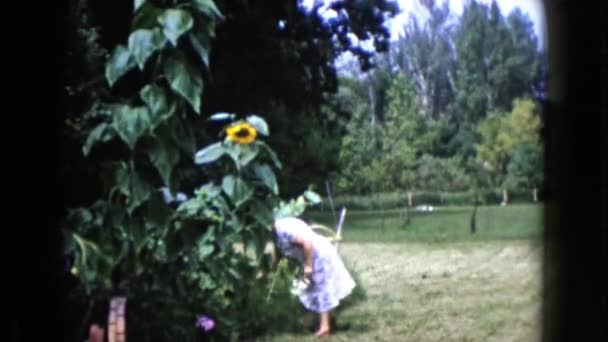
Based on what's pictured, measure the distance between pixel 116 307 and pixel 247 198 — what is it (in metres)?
0.49

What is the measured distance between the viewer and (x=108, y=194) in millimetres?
2861

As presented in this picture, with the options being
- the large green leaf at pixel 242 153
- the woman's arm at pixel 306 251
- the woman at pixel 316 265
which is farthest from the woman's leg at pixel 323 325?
the large green leaf at pixel 242 153

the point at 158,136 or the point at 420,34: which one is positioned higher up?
the point at 420,34

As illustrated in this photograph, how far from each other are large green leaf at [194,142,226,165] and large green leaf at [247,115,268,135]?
11 centimetres

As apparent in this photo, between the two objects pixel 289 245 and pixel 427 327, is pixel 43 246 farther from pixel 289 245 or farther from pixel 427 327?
pixel 427 327

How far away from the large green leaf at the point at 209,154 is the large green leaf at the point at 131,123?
18cm

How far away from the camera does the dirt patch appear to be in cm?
292

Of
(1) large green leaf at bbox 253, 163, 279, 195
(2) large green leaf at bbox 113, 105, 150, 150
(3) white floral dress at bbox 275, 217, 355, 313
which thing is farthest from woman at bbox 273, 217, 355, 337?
(2) large green leaf at bbox 113, 105, 150, 150

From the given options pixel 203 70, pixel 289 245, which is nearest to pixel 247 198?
pixel 289 245

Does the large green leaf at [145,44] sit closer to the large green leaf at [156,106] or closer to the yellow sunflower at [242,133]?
the large green leaf at [156,106]

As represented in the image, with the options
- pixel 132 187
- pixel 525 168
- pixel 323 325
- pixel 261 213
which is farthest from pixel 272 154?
pixel 525 168

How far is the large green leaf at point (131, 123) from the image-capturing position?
2756 millimetres

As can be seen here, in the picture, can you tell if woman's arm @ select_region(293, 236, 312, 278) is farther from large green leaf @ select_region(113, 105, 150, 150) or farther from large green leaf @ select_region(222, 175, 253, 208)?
large green leaf @ select_region(113, 105, 150, 150)

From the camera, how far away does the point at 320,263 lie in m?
2.92
